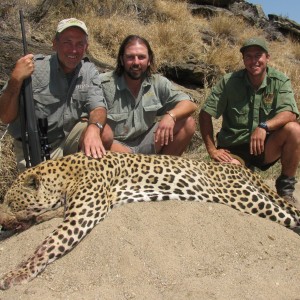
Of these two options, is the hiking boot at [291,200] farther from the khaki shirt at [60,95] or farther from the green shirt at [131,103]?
the khaki shirt at [60,95]

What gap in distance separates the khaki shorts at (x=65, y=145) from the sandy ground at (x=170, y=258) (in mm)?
1290

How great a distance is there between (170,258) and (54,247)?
105 cm

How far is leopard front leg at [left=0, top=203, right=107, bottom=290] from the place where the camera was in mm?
3996

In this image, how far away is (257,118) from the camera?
658 cm

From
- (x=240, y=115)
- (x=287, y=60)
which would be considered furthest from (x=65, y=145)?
(x=287, y=60)

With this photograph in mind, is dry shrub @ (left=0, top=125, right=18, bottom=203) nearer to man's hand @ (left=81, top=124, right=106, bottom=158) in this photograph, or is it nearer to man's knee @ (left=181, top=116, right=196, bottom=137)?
man's hand @ (left=81, top=124, right=106, bottom=158)

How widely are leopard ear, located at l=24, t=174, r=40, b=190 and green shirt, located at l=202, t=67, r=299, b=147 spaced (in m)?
2.81

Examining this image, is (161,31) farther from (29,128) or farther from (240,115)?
(29,128)

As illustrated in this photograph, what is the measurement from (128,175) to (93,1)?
11276 mm

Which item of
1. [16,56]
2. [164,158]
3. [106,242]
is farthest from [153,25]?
[106,242]

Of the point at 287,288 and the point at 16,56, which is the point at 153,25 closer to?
the point at 16,56

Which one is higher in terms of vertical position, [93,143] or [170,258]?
[93,143]

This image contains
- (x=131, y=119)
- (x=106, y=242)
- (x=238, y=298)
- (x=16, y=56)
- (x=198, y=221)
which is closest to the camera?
(x=238, y=298)

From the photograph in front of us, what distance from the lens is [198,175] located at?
531 cm
